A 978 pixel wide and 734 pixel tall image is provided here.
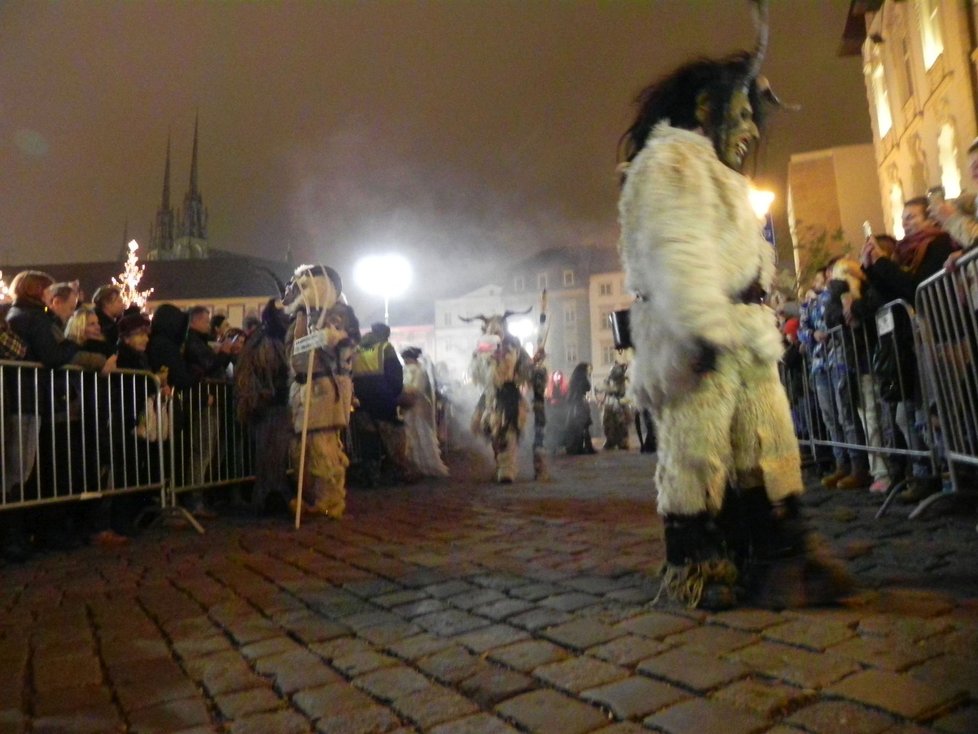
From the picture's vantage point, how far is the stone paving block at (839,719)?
1.80m

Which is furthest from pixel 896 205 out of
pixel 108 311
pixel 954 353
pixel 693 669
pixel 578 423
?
pixel 693 669

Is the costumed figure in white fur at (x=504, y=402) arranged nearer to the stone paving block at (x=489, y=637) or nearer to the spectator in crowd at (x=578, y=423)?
the spectator in crowd at (x=578, y=423)

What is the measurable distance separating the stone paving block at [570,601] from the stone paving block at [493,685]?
28.7 inches

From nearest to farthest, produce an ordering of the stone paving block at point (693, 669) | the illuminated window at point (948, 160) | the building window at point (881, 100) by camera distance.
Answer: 1. the stone paving block at point (693, 669)
2. the illuminated window at point (948, 160)
3. the building window at point (881, 100)

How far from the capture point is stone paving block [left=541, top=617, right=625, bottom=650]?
2.59m

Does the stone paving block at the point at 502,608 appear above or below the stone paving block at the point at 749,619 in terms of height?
above

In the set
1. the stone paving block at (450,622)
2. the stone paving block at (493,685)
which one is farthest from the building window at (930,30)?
the stone paving block at (493,685)

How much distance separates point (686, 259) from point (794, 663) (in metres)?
1.47

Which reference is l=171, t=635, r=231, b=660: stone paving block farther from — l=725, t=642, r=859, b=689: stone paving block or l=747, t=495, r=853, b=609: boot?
l=747, t=495, r=853, b=609: boot

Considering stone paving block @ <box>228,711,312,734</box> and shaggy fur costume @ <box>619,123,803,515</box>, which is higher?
shaggy fur costume @ <box>619,123,803,515</box>

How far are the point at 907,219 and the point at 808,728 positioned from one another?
5.26m

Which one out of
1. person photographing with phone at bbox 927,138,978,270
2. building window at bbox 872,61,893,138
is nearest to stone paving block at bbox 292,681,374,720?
person photographing with phone at bbox 927,138,978,270

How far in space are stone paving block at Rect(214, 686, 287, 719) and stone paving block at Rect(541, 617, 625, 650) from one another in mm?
1022

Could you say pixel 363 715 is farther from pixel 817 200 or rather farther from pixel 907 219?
pixel 817 200
